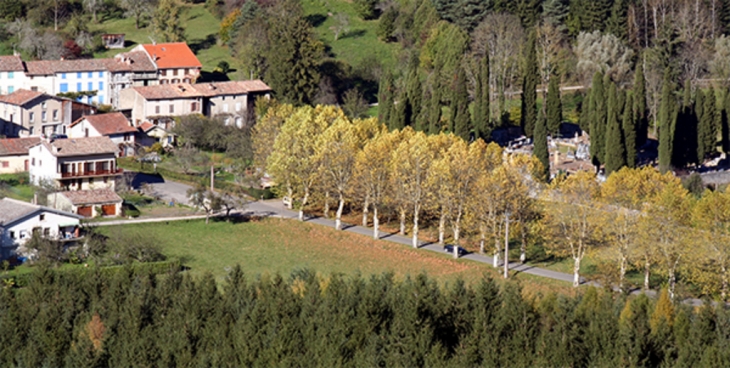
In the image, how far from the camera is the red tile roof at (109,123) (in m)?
93.1

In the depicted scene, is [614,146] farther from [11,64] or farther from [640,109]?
[11,64]

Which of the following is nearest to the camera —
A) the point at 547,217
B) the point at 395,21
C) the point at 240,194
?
the point at 547,217

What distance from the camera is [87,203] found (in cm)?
7850

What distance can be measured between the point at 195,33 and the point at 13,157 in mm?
36804

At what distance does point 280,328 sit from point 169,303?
6.28m

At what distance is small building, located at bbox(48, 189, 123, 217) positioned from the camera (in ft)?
257

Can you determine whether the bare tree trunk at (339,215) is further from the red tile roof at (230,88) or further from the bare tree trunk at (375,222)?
the red tile roof at (230,88)

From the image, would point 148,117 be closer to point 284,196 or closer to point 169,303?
point 284,196

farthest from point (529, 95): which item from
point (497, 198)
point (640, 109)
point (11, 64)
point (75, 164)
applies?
point (11, 64)

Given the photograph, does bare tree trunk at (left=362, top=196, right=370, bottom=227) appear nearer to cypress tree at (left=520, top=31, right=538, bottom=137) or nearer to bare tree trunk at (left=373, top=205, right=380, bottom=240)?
bare tree trunk at (left=373, top=205, right=380, bottom=240)

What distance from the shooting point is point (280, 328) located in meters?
53.9

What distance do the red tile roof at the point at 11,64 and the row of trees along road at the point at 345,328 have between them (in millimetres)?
45261

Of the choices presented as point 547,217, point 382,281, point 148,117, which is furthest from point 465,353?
point 148,117

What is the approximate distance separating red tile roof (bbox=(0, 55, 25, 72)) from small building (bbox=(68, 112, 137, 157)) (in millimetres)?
9683
